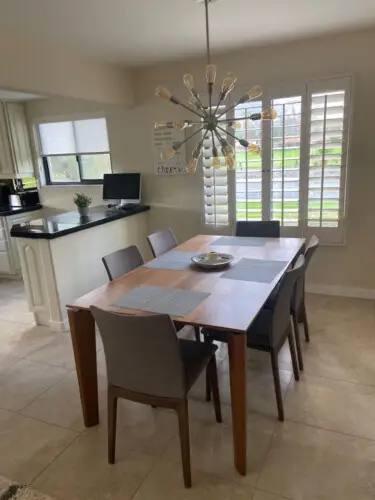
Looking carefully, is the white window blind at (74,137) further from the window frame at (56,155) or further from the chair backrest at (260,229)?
the chair backrest at (260,229)

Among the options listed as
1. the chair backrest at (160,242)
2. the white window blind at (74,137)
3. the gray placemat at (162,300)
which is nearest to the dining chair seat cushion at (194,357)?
the gray placemat at (162,300)

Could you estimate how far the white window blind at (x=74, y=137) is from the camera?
4.45 m

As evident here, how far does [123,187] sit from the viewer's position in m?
4.18

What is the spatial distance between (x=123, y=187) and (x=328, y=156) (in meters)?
2.21

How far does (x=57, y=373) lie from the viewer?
260cm

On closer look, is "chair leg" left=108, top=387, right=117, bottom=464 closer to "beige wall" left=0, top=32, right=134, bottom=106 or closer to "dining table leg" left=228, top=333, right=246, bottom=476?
"dining table leg" left=228, top=333, right=246, bottom=476

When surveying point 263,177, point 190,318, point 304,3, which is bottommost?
point 190,318

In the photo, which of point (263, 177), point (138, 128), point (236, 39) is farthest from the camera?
point (138, 128)

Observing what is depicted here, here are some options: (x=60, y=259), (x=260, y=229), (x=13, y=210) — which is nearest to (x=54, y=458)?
(x=60, y=259)

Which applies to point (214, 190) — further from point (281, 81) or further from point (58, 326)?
point (58, 326)

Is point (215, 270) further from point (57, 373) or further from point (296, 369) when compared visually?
point (57, 373)

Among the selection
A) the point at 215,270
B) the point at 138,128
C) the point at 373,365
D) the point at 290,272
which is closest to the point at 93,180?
the point at 138,128

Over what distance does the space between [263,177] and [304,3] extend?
1.54m

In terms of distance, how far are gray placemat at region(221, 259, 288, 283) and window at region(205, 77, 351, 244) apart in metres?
1.36
